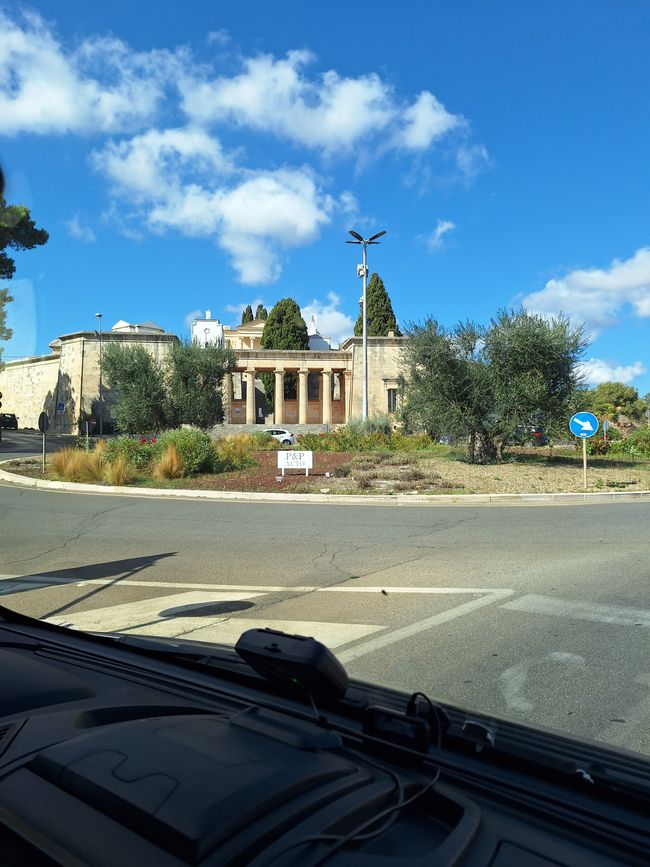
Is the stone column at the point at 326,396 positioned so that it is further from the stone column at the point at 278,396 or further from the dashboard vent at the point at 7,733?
the dashboard vent at the point at 7,733

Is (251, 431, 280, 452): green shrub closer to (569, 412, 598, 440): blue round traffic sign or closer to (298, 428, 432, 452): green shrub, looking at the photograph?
(298, 428, 432, 452): green shrub

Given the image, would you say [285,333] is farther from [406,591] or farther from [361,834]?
[361,834]

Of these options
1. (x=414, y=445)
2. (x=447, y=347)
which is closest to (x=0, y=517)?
(x=447, y=347)

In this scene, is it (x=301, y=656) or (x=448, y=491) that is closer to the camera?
(x=301, y=656)

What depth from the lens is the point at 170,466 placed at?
68.2 feet

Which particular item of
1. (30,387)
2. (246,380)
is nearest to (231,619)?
(246,380)

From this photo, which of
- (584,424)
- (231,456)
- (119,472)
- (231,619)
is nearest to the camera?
(231,619)

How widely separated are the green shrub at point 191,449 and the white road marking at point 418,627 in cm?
1557

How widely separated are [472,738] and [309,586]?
18.4 ft

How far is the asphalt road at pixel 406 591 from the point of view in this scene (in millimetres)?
4430

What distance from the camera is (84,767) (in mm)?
1461

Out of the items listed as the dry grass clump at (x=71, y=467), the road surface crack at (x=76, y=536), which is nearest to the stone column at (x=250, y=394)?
the dry grass clump at (x=71, y=467)

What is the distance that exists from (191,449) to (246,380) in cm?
4476

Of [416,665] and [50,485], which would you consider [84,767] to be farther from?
[50,485]
